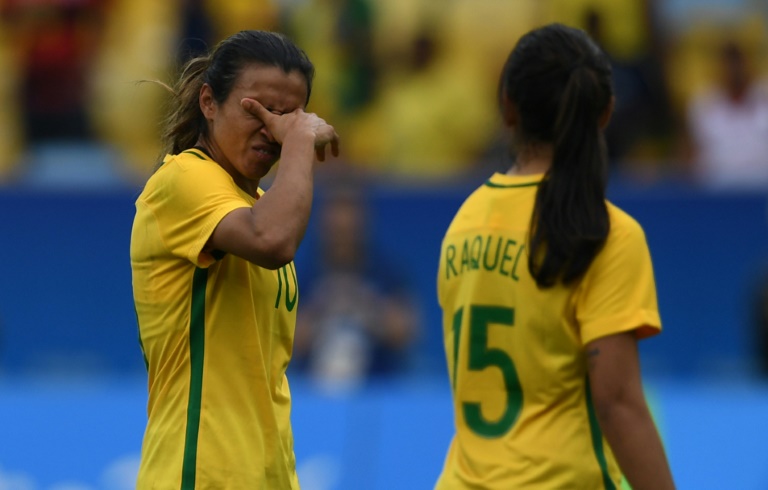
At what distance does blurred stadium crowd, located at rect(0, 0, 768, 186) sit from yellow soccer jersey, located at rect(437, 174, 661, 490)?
5.63 metres

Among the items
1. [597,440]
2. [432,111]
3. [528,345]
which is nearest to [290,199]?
[528,345]

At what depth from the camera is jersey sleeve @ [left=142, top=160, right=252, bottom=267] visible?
3188 millimetres

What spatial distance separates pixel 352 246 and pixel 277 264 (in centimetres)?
480

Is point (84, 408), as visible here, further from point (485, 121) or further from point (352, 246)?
point (485, 121)

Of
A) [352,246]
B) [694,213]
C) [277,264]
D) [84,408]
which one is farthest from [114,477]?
[694,213]

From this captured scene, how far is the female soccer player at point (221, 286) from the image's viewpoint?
325 cm

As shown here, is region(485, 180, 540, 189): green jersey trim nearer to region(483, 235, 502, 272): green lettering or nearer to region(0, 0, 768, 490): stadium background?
region(483, 235, 502, 272): green lettering

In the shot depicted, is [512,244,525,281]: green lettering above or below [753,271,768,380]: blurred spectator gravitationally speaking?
above

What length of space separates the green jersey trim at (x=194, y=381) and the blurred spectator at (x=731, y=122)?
646cm

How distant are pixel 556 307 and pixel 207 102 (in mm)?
988

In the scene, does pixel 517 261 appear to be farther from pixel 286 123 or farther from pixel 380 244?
pixel 380 244

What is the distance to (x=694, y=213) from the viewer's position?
8.74 meters

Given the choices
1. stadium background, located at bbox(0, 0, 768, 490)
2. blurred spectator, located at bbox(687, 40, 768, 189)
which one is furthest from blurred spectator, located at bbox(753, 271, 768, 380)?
blurred spectator, located at bbox(687, 40, 768, 189)

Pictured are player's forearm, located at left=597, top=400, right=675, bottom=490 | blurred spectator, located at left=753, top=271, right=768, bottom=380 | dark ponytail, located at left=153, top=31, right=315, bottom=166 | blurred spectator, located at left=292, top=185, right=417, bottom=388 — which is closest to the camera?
player's forearm, located at left=597, top=400, right=675, bottom=490
